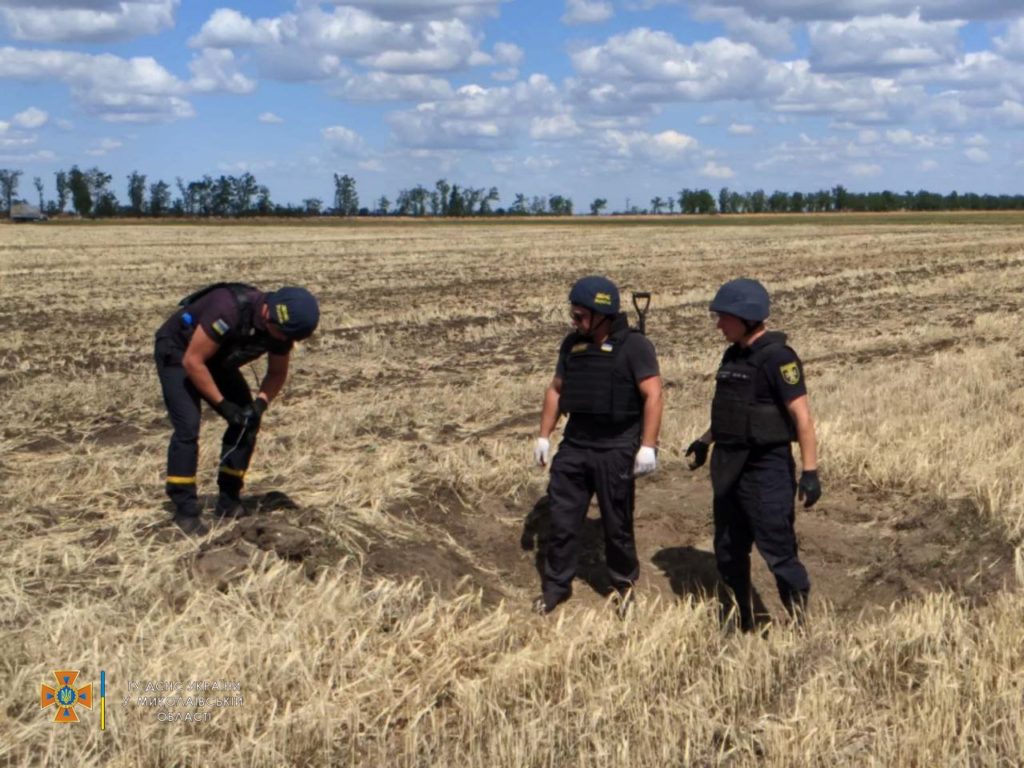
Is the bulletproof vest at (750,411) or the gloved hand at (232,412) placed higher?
the bulletproof vest at (750,411)

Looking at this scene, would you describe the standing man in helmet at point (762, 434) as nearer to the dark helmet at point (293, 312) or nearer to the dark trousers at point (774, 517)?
the dark trousers at point (774, 517)

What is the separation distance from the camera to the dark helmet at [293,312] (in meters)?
6.25

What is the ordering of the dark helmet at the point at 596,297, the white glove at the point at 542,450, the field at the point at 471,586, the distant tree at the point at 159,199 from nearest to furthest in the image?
the field at the point at 471,586 → the dark helmet at the point at 596,297 → the white glove at the point at 542,450 → the distant tree at the point at 159,199

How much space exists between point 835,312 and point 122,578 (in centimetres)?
1565

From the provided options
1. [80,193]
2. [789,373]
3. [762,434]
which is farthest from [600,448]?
[80,193]

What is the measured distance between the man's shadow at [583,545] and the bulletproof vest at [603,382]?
101 centimetres

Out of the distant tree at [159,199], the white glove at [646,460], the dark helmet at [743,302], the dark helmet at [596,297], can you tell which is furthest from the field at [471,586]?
the distant tree at [159,199]

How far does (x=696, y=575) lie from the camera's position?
670 centimetres

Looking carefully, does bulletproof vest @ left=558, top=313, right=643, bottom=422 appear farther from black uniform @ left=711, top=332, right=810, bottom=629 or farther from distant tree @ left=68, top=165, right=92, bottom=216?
distant tree @ left=68, top=165, right=92, bottom=216

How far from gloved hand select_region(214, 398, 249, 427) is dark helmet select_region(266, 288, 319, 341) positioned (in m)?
0.60

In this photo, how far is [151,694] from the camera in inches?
169

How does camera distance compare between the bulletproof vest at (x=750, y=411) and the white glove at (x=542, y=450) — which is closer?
the bulletproof vest at (x=750, y=411)

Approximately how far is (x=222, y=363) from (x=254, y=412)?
36 cm

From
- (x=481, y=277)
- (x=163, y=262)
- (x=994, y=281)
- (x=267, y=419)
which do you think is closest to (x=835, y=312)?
(x=994, y=281)
